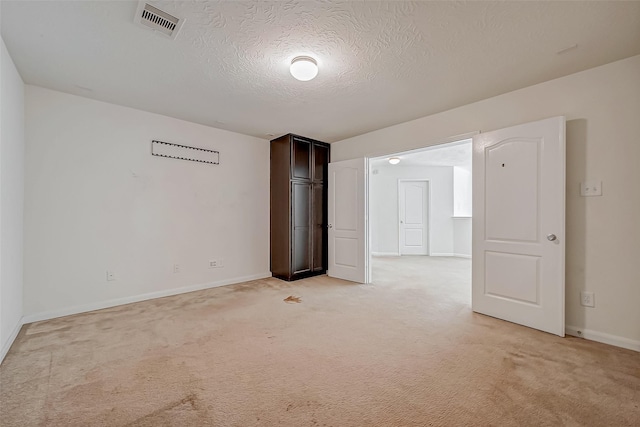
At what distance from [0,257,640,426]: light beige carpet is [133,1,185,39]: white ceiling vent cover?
2.42 m

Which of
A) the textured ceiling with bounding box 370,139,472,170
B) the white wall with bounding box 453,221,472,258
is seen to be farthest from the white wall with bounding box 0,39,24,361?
the white wall with bounding box 453,221,472,258

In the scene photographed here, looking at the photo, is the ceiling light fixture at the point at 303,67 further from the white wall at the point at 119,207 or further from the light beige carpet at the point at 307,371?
the white wall at the point at 119,207

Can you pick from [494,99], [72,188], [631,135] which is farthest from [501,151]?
[72,188]

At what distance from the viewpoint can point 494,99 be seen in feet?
10.1

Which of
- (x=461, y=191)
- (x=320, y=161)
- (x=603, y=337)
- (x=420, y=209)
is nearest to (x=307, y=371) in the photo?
(x=603, y=337)

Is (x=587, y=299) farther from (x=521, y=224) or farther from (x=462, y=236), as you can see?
(x=462, y=236)

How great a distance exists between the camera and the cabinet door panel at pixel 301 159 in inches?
182

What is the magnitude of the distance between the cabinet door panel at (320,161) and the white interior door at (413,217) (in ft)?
12.0

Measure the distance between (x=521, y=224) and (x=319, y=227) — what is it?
3.02 meters

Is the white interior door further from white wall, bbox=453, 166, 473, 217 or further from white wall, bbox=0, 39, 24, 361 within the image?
white wall, bbox=0, 39, 24, 361

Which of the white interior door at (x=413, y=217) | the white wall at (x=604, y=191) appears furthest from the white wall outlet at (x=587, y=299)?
the white interior door at (x=413, y=217)

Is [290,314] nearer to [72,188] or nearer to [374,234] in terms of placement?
[72,188]

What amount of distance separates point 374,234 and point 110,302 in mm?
6336

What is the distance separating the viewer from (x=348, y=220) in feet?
15.3
